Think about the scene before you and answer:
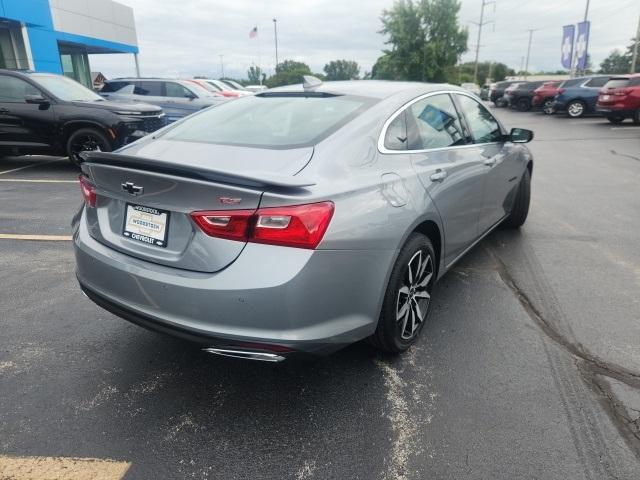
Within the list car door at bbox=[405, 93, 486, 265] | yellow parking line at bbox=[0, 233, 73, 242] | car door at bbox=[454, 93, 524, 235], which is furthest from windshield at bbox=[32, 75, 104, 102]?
car door at bbox=[405, 93, 486, 265]

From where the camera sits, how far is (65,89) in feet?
29.6

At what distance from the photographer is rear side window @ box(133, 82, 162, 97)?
13656mm

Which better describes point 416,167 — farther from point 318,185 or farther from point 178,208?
point 178,208

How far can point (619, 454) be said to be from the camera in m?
2.15

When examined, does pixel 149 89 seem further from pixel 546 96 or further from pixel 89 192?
pixel 546 96

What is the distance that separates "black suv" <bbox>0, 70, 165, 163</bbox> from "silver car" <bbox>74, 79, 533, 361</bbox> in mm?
5941

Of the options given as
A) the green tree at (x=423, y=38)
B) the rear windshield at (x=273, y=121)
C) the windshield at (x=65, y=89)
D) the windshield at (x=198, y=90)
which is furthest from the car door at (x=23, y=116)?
the green tree at (x=423, y=38)

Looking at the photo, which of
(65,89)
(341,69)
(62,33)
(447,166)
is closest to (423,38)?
(62,33)

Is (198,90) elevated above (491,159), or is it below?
above

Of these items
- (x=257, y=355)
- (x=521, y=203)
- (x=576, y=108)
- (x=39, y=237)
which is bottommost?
(x=39, y=237)

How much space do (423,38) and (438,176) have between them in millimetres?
56281

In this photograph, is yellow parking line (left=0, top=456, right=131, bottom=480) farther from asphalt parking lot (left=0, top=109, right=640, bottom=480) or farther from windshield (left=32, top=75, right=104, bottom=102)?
windshield (left=32, top=75, right=104, bottom=102)

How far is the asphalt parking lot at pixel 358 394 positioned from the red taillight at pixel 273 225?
36.8 inches

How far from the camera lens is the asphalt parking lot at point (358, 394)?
2.13m
